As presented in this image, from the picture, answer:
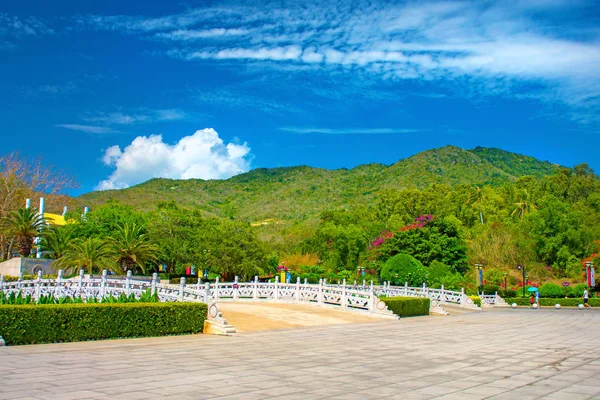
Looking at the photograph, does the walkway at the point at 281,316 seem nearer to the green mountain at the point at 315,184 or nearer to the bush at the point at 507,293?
the bush at the point at 507,293

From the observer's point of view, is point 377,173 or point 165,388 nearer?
point 165,388

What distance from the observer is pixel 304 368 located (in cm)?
988

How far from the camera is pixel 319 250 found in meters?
73.8

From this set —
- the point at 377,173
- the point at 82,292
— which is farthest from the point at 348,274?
the point at 377,173

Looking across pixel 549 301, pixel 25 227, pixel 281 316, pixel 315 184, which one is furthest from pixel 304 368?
pixel 315 184

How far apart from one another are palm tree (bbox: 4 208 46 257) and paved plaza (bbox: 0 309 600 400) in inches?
1051

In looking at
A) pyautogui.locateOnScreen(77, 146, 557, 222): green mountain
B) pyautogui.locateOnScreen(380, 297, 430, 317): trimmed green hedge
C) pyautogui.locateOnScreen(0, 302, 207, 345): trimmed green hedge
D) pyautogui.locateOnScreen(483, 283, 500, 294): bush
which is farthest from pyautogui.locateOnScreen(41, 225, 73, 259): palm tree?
pyautogui.locateOnScreen(77, 146, 557, 222): green mountain

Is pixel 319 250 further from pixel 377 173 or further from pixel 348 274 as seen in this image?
pixel 377 173

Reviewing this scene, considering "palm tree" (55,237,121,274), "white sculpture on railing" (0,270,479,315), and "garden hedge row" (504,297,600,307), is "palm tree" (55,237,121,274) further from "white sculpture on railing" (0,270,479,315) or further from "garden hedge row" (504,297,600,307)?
"garden hedge row" (504,297,600,307)

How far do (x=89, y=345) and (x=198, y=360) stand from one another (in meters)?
3.70

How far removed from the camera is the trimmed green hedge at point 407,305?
81.4 feet

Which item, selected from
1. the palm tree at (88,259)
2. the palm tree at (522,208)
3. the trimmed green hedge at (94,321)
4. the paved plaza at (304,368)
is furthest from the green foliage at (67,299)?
the palm tree at (522,208)

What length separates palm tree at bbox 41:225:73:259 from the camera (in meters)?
38.3

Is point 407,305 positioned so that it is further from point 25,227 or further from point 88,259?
point 25,227
